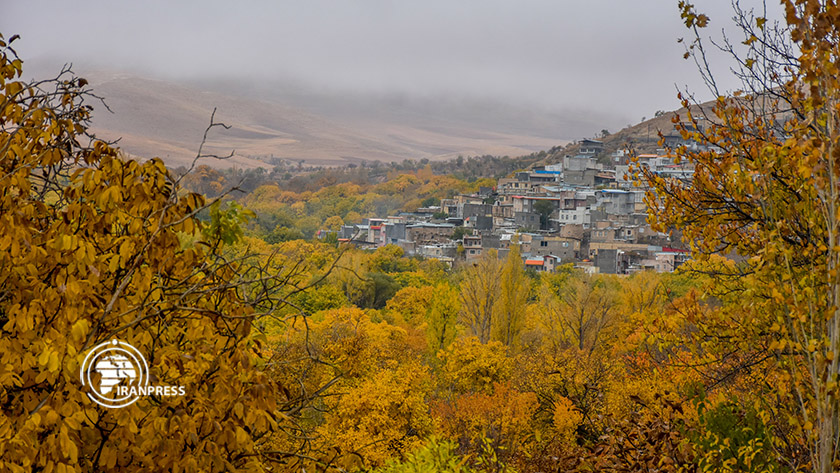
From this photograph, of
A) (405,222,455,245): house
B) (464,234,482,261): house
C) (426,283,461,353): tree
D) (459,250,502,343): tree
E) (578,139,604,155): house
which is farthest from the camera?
(578,139,604,155): house

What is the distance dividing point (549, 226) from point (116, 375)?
5967cm

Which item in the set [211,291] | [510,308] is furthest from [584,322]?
[211,291]

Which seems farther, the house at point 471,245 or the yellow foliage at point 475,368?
the house at point 471,245

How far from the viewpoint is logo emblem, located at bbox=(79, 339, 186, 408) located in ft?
5.60

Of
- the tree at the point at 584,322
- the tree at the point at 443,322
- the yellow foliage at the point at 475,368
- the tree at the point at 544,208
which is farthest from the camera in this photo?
the tree at the point at 544,208

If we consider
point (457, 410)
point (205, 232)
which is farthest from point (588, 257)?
point (205, 232)

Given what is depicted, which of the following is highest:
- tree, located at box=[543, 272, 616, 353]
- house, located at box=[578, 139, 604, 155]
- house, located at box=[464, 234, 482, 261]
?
house, located at box=[578, 139, 604, 155]

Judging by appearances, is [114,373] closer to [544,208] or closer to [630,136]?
[544,208]

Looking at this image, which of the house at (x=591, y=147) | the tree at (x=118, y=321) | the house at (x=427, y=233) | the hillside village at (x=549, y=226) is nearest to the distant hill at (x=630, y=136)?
the house at (x=591, y=147)

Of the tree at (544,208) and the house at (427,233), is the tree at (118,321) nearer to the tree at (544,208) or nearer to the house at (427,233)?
the house at (427,233)

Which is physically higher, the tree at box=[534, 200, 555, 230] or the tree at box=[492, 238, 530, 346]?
the tree at box=[534, 200, 555, 230]

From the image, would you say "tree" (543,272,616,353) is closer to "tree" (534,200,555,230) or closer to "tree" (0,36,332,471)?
"tree" (0,36,332,471)

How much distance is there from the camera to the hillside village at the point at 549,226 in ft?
147

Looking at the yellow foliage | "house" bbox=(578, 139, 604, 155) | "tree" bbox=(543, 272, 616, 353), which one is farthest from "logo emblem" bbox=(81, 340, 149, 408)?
"house" bbox=(578, 139, 604, 155)
